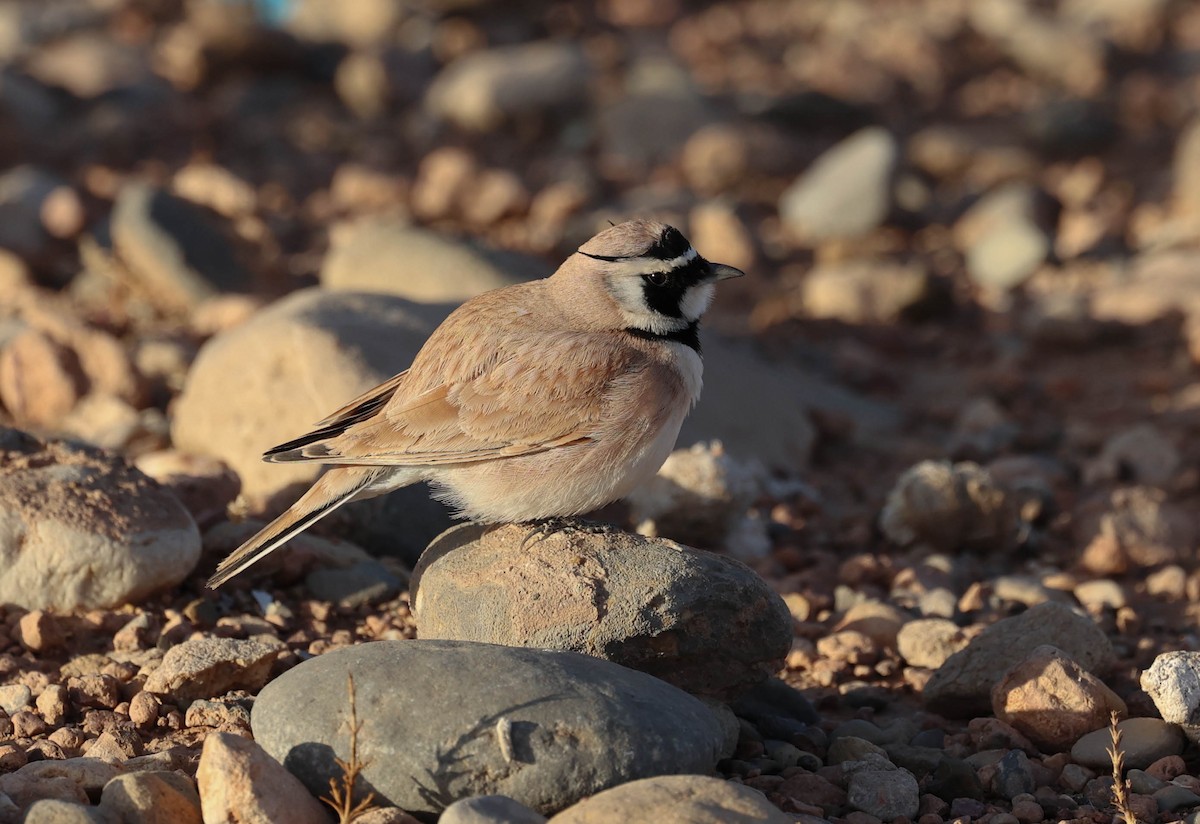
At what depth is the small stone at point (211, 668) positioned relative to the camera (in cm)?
519

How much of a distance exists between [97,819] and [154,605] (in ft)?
6.39

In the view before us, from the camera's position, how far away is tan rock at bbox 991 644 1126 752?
5.25 metres

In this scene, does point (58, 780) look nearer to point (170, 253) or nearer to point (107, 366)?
point (107, 366)

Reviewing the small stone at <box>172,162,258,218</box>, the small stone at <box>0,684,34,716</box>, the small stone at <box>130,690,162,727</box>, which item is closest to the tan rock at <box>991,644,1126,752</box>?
the small stone at <box>130,690,162,727</box>

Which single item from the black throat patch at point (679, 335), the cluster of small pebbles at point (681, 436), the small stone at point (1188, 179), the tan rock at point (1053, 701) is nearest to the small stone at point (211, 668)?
the cluster of small pebbles at point (681, 436)

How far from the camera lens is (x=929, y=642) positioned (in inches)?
243

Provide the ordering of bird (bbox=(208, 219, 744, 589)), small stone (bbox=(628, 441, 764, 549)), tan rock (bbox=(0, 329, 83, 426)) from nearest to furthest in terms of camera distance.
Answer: bird (bbox=(208, 219, 744, 589)) → small stone (bbox=(628, 441, 764, 549)) → tan rock (bbox=(0, 329, 83, 426))

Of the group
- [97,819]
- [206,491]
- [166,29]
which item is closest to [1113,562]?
[206,491]

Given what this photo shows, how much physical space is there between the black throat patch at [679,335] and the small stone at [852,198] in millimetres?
6967

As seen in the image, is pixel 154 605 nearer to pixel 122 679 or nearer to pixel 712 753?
pixel 122 679

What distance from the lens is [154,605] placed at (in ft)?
19.7

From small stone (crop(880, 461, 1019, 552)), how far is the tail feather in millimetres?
3249

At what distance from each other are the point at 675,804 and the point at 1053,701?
1.92 meters

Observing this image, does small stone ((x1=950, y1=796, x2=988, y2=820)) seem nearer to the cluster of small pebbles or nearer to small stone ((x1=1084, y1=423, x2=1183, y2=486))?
the cluster of small pebbles
